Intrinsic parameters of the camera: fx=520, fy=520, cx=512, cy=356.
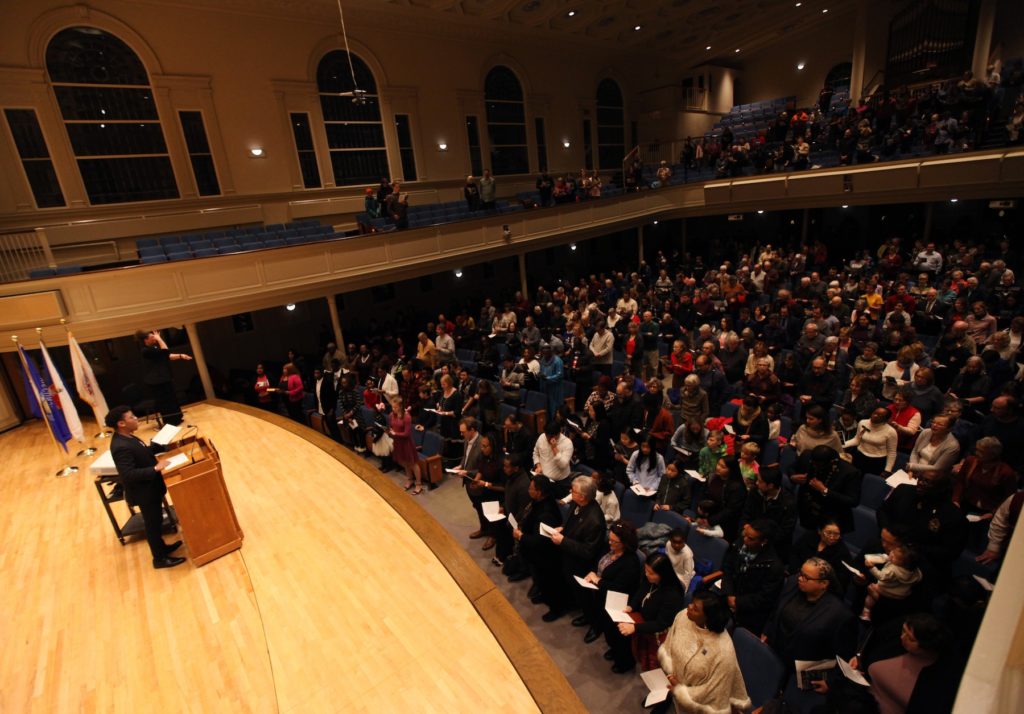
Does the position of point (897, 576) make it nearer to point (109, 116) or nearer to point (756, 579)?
point (756, 579)

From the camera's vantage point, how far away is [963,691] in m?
0.62

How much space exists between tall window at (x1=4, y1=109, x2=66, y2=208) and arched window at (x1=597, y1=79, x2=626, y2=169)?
52.4 ft

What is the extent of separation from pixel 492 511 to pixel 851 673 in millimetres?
2973

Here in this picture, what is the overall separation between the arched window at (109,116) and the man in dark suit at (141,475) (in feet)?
30.3

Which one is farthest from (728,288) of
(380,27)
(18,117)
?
(18,117)

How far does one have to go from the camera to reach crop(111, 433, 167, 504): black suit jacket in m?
3.66

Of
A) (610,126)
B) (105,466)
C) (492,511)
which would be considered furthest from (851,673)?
(610,126)

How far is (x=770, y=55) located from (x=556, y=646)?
25034mm

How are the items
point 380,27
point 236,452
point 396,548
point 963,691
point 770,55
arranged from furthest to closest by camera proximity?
point 770,55, point 380,27, point 236,452, point 396,548, point 963,691

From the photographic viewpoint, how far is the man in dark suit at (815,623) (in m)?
2.92

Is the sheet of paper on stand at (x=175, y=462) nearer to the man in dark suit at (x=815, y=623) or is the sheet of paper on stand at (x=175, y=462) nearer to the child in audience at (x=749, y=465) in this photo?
the man in dark suit at (x=815, y=623)

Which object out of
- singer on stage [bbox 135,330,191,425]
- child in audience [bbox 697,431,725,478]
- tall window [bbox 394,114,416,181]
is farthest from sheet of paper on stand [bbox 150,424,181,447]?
tall window [bbox 394,114,416,181]

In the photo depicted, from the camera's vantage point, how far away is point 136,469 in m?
3.71

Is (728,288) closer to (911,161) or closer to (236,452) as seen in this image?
(911,161)
